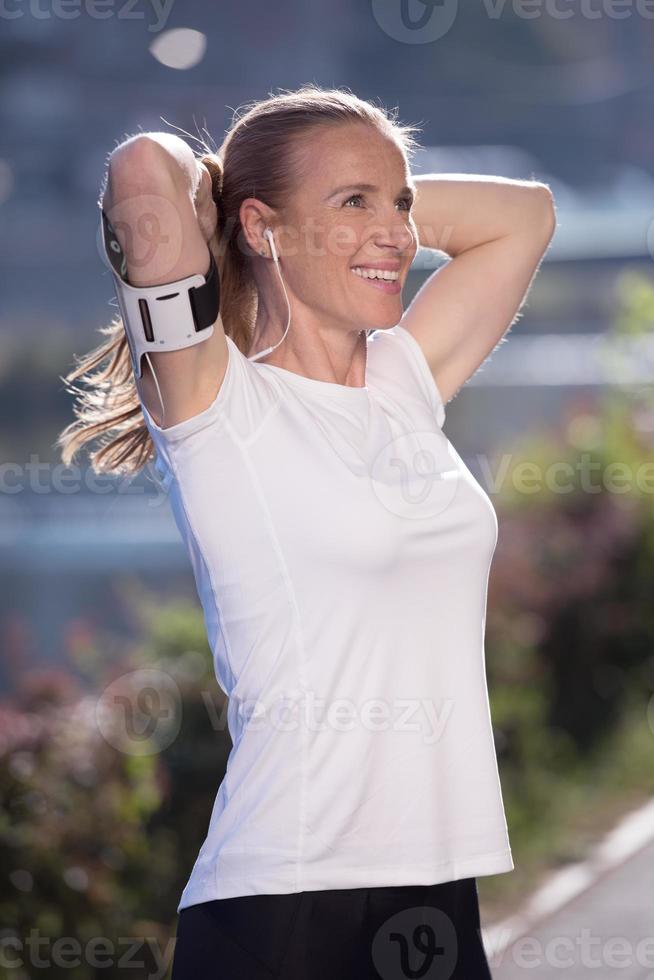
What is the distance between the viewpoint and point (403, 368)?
207cm

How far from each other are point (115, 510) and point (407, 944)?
939 cm

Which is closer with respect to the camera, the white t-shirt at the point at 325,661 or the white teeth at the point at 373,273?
the white t-shirt at the point at 325,661

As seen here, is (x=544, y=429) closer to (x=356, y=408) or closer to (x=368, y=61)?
(x=356, y=408)

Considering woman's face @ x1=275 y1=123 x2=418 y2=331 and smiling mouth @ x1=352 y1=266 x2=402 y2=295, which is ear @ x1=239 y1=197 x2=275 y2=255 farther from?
smiling mouth @ x1=352 y1=266 x2=402 y2=295

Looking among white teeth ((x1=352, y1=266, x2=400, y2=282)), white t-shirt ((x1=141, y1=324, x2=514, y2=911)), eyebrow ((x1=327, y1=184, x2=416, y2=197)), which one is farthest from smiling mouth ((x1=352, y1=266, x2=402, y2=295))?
white t-shirt ((x1=141, y1=324, x2=514, y2=911))

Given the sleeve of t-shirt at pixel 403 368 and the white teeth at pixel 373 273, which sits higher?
the white teeth at pixel 373 273

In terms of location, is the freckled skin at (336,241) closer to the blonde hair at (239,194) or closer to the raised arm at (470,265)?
the blonde hair at (239,194)

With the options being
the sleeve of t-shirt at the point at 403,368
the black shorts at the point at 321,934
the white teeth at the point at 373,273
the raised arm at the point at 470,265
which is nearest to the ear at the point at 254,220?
the white teeth at the point at 373,273

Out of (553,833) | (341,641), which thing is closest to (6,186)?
(553,833)

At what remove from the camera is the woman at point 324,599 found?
5.36 ft

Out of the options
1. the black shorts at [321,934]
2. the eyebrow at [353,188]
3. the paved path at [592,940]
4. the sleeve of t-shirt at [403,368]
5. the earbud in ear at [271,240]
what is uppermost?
the eyebrow at [353,188]

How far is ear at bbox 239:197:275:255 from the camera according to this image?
1898 millimetres

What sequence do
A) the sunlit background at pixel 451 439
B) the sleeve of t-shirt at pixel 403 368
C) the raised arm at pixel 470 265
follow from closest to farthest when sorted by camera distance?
1. the sleeve of t-shirt at pixel 403 368
2. the raised arm at pixel 470 265
3. the sunlit background at pixel 451 439

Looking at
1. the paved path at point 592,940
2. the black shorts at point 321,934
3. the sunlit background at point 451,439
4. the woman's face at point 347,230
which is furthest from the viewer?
the paved path at point 592,940
